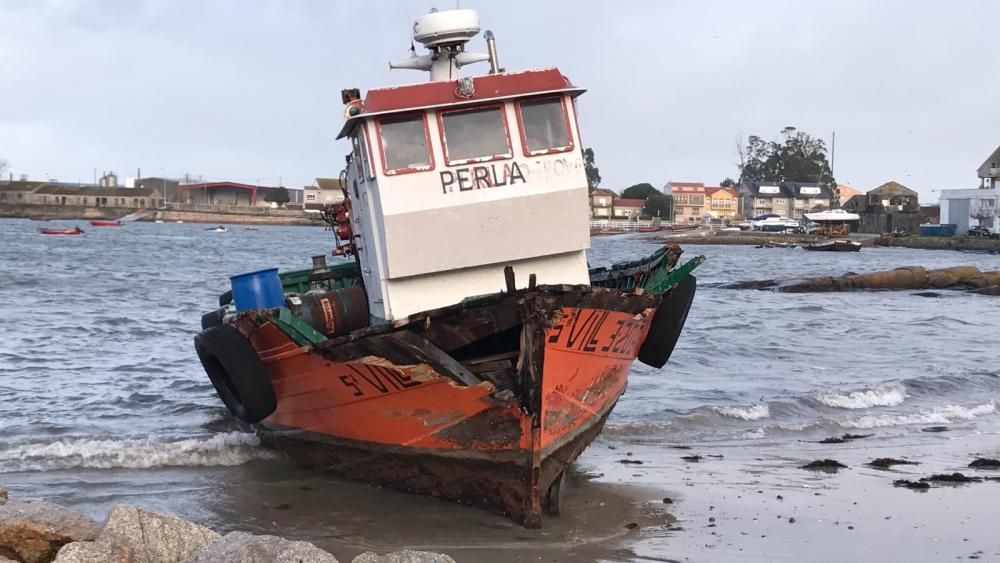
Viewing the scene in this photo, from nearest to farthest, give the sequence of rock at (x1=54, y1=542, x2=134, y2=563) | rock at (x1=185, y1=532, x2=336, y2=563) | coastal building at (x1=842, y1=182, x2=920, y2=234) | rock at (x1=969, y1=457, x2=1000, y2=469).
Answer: rock at (x1=185, y1=532, x2=336, y2=563) → rock at (x1=54, y1=542, x2=134, y2=563) → rock at (x1=969, y1=457, x2=1000, y2=469) → coastal building at (x1=842, y1=182, x2=920, y2=234)

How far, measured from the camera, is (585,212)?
995cm

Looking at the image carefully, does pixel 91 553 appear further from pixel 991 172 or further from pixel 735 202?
pixel 735 202

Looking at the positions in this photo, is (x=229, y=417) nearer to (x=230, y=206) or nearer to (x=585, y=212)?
(x=585, y=212)

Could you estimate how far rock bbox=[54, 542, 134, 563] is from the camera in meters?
6.55

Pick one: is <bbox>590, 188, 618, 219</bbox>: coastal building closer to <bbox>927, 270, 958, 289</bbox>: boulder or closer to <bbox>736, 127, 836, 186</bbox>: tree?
<bbox>736, 127, 836, 186</bbox>: tree

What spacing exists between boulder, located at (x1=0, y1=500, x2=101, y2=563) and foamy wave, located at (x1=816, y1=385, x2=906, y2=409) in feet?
35.7

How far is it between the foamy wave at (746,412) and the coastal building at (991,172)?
287ft

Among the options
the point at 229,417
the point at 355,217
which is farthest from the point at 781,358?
the point at 355,217

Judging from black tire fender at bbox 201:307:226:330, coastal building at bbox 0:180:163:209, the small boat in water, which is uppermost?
coastal building at bbox 0:180:163:209

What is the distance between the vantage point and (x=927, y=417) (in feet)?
48.1

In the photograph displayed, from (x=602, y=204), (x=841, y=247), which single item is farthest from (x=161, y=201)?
(x=841, y=247)

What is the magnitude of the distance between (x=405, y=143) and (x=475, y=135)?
1.93 ft

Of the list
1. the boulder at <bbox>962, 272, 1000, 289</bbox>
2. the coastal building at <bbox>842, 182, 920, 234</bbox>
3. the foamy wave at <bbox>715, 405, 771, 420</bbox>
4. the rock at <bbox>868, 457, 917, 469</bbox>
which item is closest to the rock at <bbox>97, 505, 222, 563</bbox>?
the rock at <bbox>868, 457, 917, 469</bbox>

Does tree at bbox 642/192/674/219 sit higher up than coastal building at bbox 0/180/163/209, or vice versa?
coastal building at bbox 0/180/163/209
